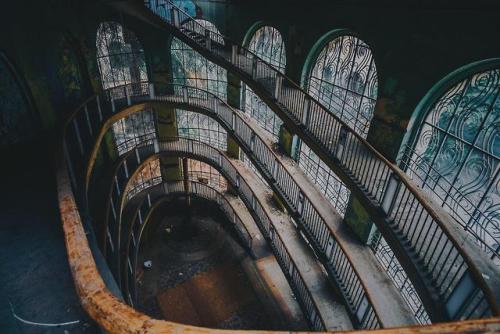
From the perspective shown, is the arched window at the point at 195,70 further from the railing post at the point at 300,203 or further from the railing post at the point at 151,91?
the railing post at the point at 300,203

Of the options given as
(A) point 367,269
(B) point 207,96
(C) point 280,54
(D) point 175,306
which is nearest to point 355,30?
(C) point 280,54

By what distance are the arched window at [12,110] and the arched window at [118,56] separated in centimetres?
657

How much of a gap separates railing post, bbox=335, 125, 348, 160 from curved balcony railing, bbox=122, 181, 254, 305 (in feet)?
36.2

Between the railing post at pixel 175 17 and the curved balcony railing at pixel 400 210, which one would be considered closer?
the curved balcony railing at pixel 400 210

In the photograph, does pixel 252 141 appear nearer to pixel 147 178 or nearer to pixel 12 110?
pixel 12 110

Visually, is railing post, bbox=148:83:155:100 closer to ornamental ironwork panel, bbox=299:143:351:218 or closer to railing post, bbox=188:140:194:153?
railing post, bbox=188:140:194:153

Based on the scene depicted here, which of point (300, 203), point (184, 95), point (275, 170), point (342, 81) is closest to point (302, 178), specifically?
point (275, 170)

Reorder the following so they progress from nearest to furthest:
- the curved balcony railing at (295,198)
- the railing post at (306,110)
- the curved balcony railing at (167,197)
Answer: the curved balcony railing at (295,198) → the railing post at (306,110) → the curved balcony railing at (167,197)

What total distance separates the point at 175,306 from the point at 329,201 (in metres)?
10.1

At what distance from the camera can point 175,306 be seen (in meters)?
14.8

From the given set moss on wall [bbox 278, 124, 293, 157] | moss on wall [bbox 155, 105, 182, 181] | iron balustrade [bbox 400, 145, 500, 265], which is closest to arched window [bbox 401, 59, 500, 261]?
iron balustrade [bbox 400, 145, 500, 265]

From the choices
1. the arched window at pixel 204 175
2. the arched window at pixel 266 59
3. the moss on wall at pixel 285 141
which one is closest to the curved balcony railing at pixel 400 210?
the arched window at pixel 266 59

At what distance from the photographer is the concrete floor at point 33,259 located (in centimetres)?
318

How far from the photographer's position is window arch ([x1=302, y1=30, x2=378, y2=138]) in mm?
7887
